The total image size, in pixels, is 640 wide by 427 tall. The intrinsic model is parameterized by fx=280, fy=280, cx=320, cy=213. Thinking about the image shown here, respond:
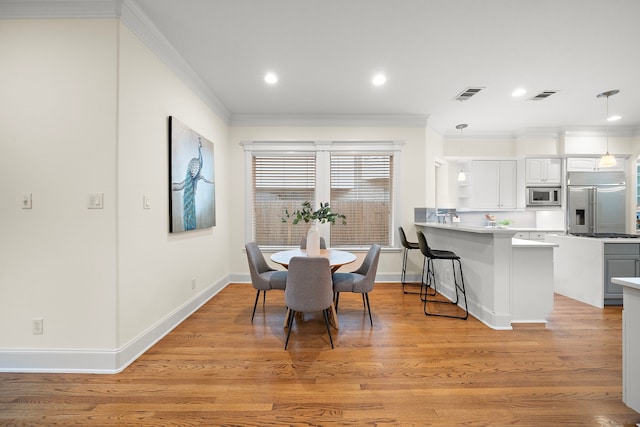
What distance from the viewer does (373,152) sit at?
4770 millimetres

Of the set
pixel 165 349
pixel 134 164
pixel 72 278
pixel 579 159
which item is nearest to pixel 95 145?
pixel 134 164

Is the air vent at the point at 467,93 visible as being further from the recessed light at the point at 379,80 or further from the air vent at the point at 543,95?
the recessed light at the point at 379,80

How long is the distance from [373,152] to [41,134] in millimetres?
4037

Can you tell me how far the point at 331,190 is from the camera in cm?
480

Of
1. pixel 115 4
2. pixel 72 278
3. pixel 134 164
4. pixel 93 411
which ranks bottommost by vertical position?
pixel 93 411

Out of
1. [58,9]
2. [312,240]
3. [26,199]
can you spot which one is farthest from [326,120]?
[26,199]

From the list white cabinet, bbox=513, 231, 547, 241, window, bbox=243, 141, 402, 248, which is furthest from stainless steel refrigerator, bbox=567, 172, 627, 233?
window, bbox=243, 141, 402, 248

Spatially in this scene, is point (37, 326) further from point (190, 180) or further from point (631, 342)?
point (631, 342)

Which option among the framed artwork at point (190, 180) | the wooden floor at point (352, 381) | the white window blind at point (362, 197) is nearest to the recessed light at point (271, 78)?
the framed artwork at point (190, 180)

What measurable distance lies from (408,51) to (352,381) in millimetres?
3043

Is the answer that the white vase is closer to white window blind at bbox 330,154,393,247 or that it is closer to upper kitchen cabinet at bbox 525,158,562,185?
white window blind at bbox 330,154,393,247

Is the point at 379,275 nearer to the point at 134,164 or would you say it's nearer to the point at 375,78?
the point at 375,78

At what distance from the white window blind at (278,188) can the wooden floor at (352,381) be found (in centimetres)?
204

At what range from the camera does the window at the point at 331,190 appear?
187 inches
